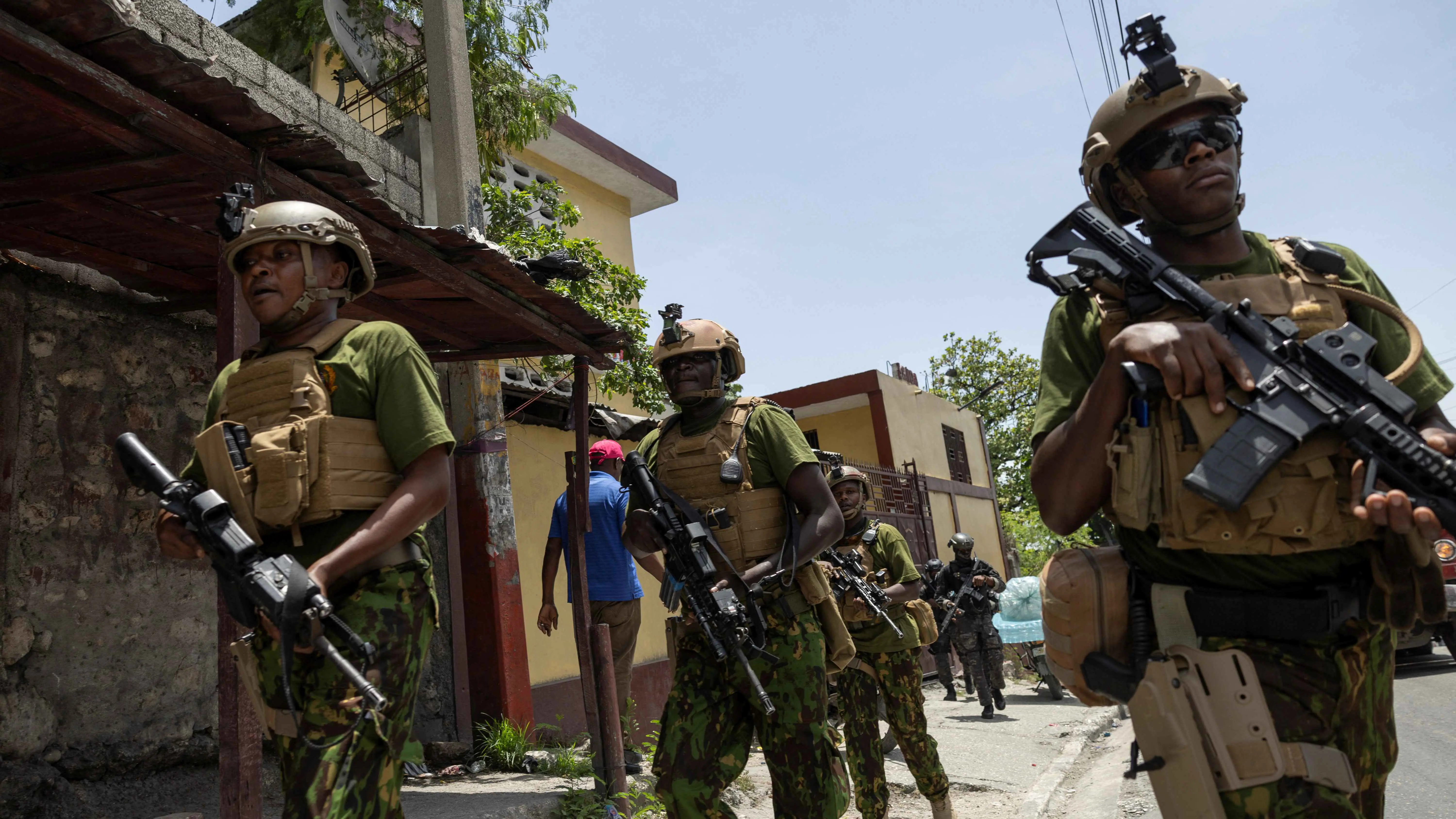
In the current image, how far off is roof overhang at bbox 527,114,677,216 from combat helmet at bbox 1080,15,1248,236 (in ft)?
40.0

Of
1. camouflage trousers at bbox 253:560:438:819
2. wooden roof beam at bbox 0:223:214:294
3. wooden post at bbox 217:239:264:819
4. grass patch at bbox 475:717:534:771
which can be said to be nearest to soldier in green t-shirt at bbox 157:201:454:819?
camouflage trousers at bbox 253:560:438:819

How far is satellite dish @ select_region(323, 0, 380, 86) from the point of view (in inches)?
348

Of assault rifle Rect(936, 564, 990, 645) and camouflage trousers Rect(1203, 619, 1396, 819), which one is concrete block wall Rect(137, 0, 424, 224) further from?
assault rifle Rect(936, 564, 990, 645)

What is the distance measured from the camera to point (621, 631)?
265 inches

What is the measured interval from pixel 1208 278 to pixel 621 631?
201 inches

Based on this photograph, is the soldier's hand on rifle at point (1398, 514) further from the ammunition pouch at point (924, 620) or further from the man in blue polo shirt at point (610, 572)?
the ammunition pouch at point (924, 620)

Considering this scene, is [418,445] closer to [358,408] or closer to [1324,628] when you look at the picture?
[358,408]

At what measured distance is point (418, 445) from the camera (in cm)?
242

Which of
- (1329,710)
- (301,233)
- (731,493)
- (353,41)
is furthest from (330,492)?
(353,41)

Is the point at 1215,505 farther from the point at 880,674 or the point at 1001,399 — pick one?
the point at 1001,399

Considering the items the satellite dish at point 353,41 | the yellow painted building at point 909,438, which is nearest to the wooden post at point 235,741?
the satellite dish at point 353,41

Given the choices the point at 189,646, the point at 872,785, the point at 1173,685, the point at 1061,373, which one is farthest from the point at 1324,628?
the point at 189,646

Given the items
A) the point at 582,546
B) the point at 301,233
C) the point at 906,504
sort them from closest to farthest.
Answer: the point at 301,233
the point at 582,546
the point at 906,504

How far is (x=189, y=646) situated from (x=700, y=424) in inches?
119
